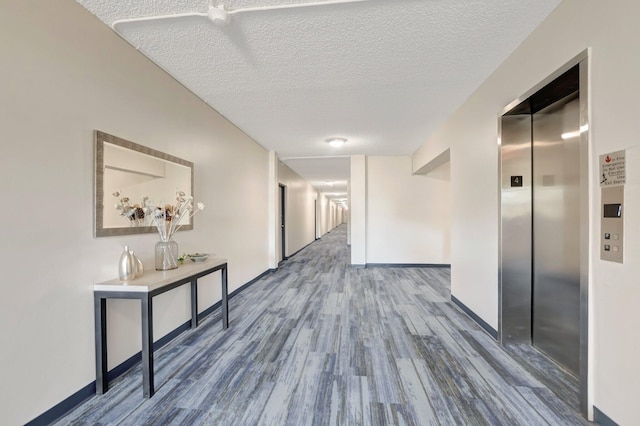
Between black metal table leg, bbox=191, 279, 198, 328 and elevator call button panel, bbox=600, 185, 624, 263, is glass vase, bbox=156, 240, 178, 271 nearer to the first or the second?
black metal table leg, bbox=191, 279, 198, 328

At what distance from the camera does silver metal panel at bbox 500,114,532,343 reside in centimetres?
240

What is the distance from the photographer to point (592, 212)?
1548mm

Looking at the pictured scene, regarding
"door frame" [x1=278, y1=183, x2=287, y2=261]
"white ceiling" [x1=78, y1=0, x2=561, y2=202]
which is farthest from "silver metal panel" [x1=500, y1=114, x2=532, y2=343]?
"door frame" [x1=278, y1=183, x2=287, y2=261]

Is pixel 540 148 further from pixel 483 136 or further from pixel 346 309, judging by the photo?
pixel 346 309

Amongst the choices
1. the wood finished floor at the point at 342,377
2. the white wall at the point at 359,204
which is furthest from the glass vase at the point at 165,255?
the white wall at the point at 359,204

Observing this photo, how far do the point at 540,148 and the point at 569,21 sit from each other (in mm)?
1024

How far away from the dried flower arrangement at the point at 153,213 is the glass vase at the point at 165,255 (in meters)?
0.07

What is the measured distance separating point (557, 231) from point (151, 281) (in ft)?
11.0

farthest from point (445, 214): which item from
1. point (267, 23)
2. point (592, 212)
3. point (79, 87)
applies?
point (79, 87)

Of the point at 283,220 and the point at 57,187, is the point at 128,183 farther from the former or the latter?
the point at 283,220

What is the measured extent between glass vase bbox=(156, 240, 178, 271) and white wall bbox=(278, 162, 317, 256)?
14.6 ft

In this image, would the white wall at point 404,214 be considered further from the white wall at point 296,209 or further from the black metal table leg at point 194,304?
the black metal table leg at point 194,304

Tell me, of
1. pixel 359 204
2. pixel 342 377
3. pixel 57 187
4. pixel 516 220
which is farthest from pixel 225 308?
pixel 359 204

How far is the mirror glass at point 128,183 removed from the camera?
1.91m
